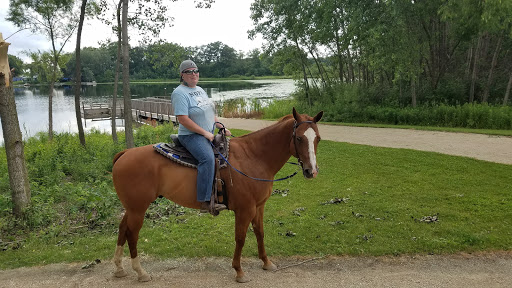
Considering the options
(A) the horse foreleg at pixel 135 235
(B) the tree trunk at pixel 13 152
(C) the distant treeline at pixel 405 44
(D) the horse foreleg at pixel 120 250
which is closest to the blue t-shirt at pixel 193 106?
(A) the horse foreleg at pixel 135 235

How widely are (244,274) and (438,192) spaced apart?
5.14 metres

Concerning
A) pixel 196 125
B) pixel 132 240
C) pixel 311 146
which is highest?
pixel 196 125

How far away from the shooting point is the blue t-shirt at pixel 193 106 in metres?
3.84

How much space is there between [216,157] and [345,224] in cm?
302

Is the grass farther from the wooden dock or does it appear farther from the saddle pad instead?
the wooden dock

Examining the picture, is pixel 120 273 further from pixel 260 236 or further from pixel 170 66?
pixel 170 66

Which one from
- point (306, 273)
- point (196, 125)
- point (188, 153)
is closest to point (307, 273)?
point (306, 273)

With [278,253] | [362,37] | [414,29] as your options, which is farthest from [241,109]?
[278,253]

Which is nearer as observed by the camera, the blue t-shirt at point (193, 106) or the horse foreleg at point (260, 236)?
the blue t-shirt at point (193, 106)

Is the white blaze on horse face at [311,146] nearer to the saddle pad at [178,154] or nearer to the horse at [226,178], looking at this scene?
the horse at [226,178]

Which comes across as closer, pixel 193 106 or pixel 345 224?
pixel 193 106

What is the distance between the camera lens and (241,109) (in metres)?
26.1

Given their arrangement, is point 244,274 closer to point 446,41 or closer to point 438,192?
point 438,192

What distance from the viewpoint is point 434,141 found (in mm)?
11930
